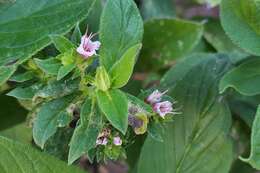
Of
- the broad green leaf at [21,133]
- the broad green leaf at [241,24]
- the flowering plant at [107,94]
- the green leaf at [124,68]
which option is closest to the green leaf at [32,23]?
the flowering plant at [107,94]

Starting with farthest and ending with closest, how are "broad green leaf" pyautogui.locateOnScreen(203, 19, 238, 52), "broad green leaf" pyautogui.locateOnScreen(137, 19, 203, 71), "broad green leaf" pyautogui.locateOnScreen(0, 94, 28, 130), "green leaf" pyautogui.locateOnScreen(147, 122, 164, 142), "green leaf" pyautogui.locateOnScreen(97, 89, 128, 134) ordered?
"broad green leaf" pyautogui.locateOnScreen(203, 19, 238, 52), "broad green leaf" pyautogui.locateOnScreen(137, 19, 203, 71), "broad green leaf" pyautogui.locateOnScreen(0, 94, 28, 130), "green leaf" pyautogui.locateOnScreen(147, 122, 164, 142), "green leaf" pyautogui.locateOnScreen(97, 89, 128, 134)

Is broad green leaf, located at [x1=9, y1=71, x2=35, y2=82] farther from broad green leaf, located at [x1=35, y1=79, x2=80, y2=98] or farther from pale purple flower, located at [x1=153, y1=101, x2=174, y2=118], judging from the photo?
pale purple flower, located at [x1=153, y1=101, x2=174, y2=118]

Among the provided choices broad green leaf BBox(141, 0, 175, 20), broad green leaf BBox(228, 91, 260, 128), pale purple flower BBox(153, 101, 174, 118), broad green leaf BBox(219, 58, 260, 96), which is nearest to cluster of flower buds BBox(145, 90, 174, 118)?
pale purple flower BBox(153, 101, 174, 118)

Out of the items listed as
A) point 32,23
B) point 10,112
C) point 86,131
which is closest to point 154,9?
point 10,112

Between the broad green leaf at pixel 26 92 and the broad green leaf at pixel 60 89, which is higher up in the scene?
the broad green leaf at pixel 60 89

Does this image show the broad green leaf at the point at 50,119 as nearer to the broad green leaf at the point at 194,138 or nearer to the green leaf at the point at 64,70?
the green leaf at the point at 64,70

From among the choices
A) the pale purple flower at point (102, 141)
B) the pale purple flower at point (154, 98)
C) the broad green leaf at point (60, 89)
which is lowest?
the pale purple flower at point (102, 141)
